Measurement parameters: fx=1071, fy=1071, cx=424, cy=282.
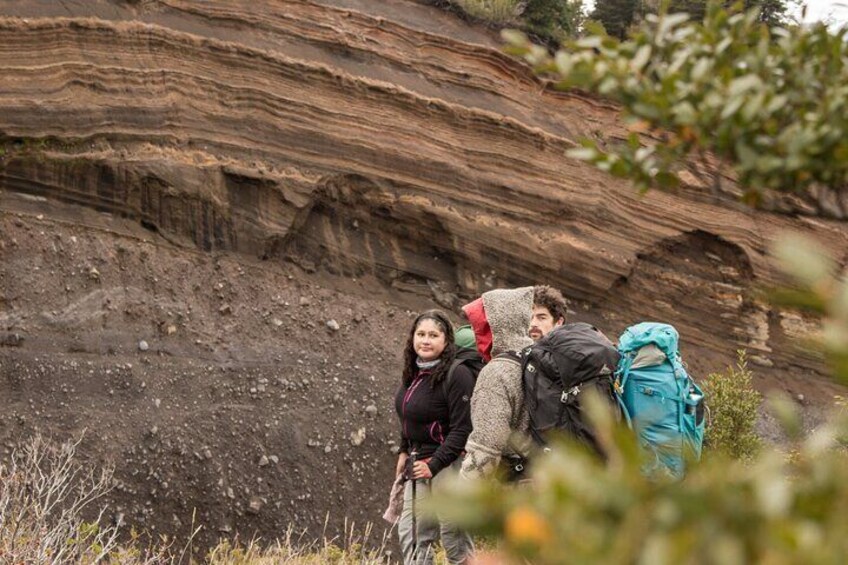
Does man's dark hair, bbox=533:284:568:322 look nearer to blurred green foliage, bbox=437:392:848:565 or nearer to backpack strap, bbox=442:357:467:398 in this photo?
backpack strap, bbox=442:357:467:398

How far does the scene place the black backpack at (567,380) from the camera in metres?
5.18

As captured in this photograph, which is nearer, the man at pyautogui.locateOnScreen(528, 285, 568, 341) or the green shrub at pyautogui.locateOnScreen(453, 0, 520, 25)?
the man at pyautogui.locateOnScreen(528, 285, 568, 341)

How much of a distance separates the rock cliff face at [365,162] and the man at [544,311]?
798 centimetres

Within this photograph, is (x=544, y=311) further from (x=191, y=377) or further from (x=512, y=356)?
(x=191, y=377)

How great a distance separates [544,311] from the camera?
241 inches

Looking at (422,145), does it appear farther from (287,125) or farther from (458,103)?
(287,125)

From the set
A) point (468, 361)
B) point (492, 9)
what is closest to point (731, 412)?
point (468, 361)

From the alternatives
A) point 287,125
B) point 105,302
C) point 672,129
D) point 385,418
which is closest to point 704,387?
point 385,418

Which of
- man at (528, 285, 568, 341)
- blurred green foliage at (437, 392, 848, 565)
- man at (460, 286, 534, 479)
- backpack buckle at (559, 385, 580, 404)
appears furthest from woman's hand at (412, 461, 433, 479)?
blurred green foliage at (437, 392, 848, 565)

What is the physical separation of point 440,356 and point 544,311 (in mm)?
718

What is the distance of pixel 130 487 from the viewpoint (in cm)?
1093

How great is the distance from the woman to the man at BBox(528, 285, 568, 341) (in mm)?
510

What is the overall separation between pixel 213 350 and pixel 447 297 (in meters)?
3.53

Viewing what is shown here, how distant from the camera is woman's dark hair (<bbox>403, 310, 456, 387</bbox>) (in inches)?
250
